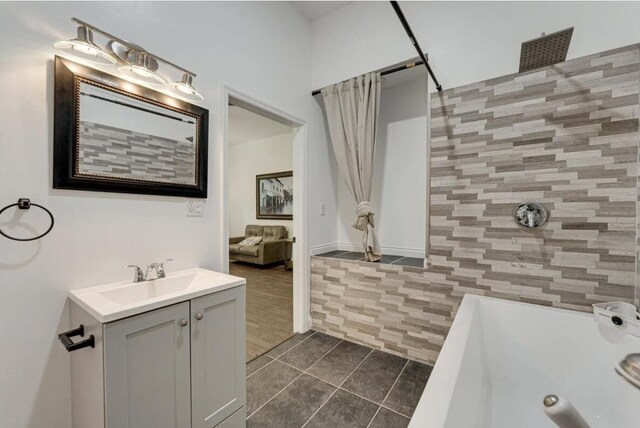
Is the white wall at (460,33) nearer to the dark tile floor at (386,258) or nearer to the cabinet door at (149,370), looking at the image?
the dark tile floor at (386,258)

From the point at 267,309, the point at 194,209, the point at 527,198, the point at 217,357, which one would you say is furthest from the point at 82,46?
the point at 267,309

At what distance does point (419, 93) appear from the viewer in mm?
2596

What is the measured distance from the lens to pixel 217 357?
130cm

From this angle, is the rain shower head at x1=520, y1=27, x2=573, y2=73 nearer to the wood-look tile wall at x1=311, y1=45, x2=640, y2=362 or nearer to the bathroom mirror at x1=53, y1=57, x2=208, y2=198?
the wood-look tile wall at x1=311, y1=45, x2=640, y2=362

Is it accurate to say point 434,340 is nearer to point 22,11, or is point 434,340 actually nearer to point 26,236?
point 26,236

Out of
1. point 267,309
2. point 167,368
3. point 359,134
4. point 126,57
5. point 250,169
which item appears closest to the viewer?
point 167,368

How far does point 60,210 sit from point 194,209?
2.08 feet

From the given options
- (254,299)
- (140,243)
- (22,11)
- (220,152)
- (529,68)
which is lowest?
(254,299)

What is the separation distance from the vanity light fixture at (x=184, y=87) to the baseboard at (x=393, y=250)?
2.07 metres

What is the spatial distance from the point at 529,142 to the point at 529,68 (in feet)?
1.61

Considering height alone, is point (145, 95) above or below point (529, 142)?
above

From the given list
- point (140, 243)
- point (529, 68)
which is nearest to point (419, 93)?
point (529, 68)

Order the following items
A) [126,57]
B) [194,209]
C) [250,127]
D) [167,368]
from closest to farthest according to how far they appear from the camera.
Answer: [167,368]
[126,57]
[194,209]
[250,127]

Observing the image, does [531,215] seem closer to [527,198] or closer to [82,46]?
[527,198]
